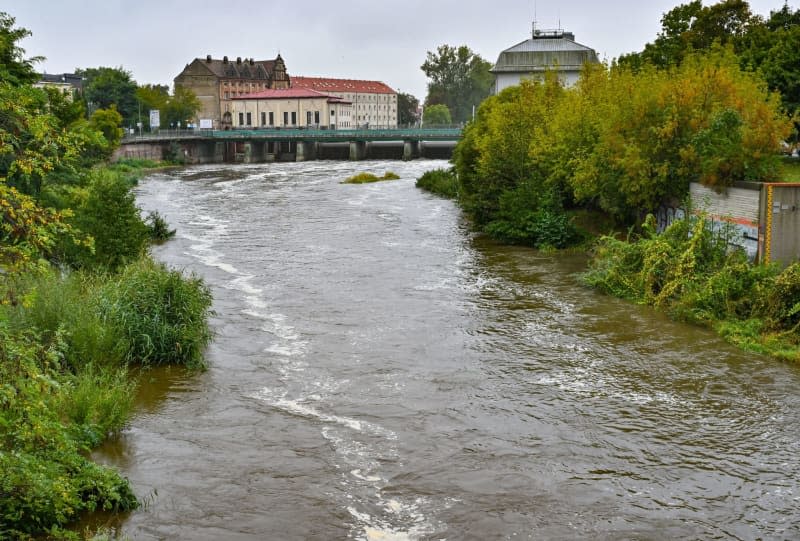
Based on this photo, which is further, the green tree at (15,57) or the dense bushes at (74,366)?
the green tree at (15,57)

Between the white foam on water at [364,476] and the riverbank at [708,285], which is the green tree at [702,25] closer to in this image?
the riverbank at [708,285]

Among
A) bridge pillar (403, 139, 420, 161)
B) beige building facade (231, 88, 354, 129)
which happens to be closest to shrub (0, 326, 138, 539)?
bridge pillar (403, 139, 420, 161)

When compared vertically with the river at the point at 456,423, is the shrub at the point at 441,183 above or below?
above

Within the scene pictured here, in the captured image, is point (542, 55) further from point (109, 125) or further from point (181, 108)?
point (181, 108)

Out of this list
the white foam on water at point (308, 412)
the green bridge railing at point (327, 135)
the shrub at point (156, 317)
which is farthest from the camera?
the green bridge railing at point (327, 135)

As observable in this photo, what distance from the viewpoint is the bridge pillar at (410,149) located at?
10394 cm

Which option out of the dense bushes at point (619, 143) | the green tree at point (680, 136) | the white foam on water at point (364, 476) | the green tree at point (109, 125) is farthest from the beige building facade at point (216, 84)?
the white foam on water at point (364, 476)

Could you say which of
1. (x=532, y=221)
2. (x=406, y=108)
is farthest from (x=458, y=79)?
(x=532, y=221)

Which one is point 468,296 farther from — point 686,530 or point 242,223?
point 242,223

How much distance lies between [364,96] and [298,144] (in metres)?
57.0

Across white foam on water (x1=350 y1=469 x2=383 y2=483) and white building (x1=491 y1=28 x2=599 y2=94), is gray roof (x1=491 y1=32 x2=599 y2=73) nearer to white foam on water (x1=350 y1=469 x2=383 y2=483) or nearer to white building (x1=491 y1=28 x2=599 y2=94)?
white building (x1=491 y1=28 x2=599 y2=94)

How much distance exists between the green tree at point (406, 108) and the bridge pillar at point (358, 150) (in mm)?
66394

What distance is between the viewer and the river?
1148cm

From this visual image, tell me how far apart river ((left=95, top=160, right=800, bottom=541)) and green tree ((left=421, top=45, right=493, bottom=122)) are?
133m
